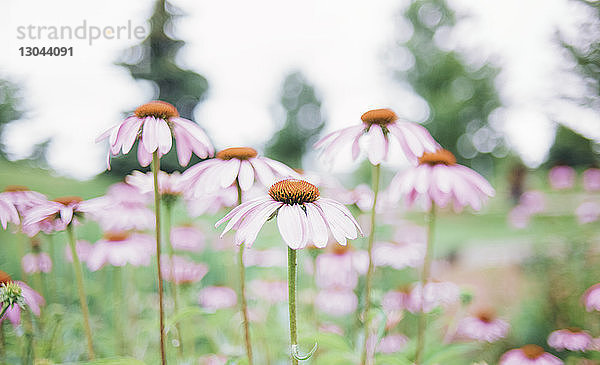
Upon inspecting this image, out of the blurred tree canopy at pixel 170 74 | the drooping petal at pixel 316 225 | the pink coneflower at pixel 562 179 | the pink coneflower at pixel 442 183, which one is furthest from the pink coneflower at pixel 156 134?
the blurred tree canopy at pixel 170 74

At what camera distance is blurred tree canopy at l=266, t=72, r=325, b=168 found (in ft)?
30.2

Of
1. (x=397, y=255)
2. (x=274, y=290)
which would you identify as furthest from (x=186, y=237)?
(x=397, y=255)

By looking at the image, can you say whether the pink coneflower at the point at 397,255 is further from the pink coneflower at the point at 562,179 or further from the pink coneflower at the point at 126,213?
the pink coneflower at the point at 562,179

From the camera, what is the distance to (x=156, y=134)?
14.0 inches

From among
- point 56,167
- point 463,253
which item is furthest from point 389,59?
point 56,167

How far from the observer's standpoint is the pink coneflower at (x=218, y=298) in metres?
0.95

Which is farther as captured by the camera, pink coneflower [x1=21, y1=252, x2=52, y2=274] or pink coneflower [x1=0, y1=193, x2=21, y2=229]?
pink coneflower [x1=21, y1=252, x2=52, y2=274]

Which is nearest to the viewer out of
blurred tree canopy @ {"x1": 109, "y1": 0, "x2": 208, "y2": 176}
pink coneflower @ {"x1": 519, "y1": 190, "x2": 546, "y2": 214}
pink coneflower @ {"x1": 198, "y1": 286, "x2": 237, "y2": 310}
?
pink coneflower @ {"x1": 198, "y1": 286, "x2": 237, "y2": 310}

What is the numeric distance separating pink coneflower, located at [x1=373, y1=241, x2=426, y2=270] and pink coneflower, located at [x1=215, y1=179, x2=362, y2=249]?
2.00 feet

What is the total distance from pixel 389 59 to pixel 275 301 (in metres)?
6.59

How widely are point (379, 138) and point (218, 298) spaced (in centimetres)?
69

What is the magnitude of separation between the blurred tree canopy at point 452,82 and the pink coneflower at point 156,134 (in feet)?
20.7

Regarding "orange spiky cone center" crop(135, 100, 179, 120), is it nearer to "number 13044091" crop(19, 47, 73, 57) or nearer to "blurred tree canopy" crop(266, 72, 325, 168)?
"number 13044091" crop(19, 47, 73, 57)

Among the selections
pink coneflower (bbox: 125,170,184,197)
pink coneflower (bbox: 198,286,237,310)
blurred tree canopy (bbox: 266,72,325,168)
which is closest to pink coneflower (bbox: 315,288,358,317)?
pink coneflower (bbox: 198,286,237,310)
